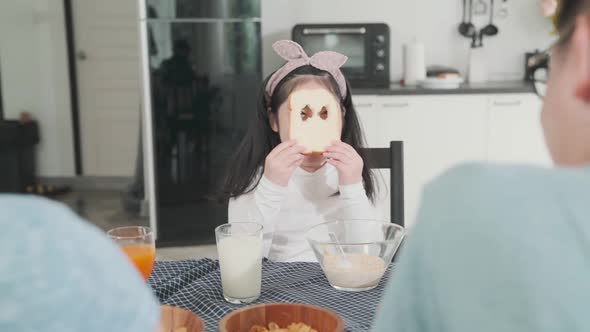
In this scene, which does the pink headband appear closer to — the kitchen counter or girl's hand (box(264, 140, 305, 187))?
girl's hand (box(264, 140, 305, 187))

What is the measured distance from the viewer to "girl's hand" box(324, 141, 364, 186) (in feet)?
4.81

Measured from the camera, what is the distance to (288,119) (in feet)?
4.99

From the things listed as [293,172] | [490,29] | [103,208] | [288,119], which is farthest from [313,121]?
[103,208]

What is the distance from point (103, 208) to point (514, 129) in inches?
106

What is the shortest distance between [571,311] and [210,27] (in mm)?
3109

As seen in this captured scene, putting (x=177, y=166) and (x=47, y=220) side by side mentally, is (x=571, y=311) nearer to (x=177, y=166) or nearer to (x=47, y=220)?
(x=47, y=220)

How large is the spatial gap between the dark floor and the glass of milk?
2.79m

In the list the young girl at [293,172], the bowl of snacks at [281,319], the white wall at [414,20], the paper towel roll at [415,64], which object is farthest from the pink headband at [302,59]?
the white wall at [414,20]

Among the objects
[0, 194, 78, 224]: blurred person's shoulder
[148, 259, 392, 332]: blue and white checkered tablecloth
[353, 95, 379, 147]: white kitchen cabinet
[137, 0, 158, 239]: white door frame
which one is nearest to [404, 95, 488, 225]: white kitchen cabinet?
[353, 95, 379, 147]: white kitchen cabinet

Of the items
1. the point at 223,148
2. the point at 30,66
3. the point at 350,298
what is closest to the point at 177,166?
the point at 223,148

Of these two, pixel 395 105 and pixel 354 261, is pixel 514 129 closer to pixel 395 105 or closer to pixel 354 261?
pixel 395 105

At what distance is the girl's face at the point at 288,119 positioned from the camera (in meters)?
1.53

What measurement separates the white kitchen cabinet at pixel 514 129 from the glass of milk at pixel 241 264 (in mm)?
2538

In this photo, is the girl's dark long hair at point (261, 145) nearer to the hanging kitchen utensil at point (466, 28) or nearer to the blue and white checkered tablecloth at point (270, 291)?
Result: the blue and white checkered tablecloth at point (270, 291)
